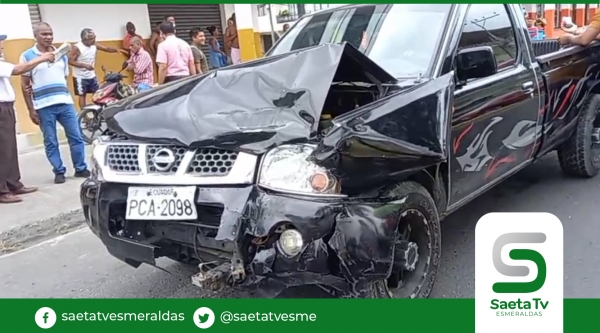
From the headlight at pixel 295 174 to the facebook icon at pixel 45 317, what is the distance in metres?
1.53

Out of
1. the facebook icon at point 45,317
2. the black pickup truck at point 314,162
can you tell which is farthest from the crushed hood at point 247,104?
the facebook icon at point 45,317

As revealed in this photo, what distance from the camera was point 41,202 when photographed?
548cm

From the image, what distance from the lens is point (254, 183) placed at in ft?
8.34

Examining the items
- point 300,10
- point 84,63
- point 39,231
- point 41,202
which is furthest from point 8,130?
point 300,10

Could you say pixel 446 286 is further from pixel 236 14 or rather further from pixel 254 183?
pixel 236 14

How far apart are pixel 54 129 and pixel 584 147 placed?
16.8ft

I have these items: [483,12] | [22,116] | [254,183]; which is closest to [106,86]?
[22,116]

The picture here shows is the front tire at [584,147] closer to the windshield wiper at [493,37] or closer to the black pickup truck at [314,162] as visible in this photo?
the windshield wiper at [493,37]

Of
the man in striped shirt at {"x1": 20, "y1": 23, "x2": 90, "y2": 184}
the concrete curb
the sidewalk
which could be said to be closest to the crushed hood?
the concrete curb

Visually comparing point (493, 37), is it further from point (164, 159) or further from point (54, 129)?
point (54, 129)

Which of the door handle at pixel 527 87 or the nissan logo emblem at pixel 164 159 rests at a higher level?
the nissan logo emblem at pixel 164 159

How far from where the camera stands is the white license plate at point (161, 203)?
8.56 ft

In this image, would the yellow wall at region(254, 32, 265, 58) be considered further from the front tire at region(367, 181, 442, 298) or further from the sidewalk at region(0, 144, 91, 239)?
the front tire at region(367, 181, 442, 298)

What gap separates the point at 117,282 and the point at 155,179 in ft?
4.07
